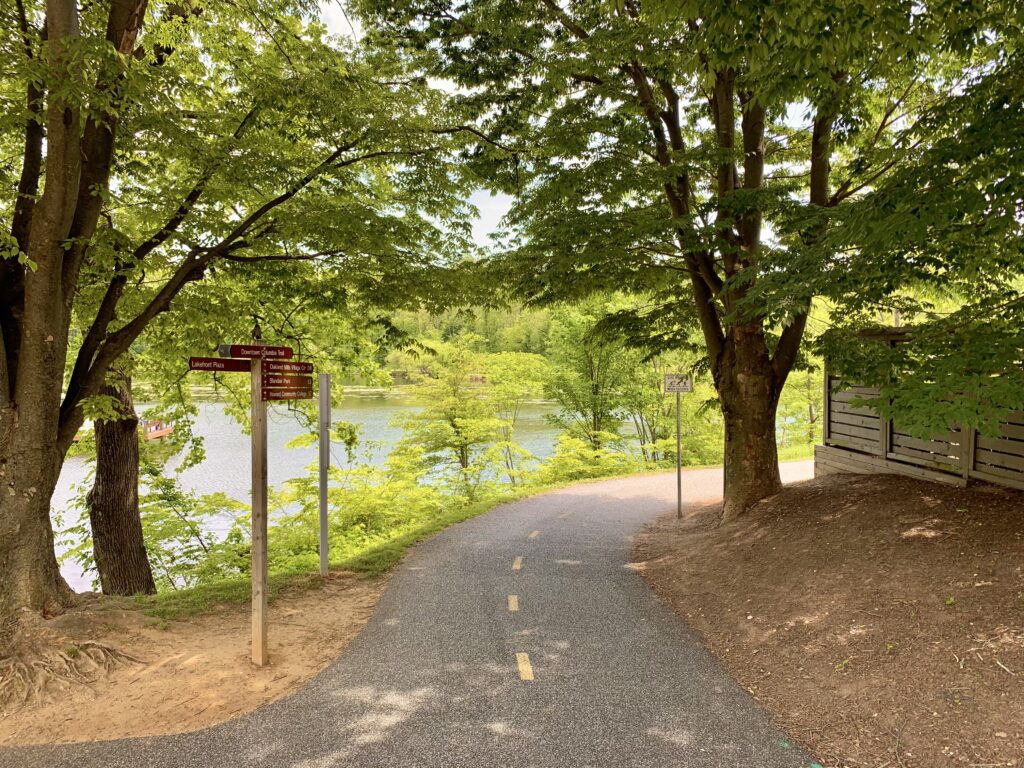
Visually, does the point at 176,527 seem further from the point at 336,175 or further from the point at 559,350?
the point at 559,350

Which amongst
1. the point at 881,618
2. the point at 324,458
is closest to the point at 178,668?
the point at 324,458

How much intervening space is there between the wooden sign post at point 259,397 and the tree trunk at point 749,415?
251 inches

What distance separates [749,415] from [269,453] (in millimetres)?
21331

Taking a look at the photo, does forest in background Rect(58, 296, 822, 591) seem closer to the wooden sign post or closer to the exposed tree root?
the exposed tree root

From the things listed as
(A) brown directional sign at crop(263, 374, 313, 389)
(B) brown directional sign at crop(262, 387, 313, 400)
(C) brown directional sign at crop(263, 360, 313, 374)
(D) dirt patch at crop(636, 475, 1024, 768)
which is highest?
(C) brown directional sign at crop(263, 360, 313, 374)

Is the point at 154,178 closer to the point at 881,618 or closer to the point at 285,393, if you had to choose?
the point at 285,393

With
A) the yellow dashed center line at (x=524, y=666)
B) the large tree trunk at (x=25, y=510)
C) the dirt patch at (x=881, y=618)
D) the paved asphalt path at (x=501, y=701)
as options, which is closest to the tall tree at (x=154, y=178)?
the large tree trunk at (x=25, y=510)

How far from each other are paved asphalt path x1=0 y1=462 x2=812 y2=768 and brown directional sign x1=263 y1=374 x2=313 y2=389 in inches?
94.0

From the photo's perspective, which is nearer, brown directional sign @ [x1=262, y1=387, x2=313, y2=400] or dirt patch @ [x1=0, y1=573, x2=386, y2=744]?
dirt patch @ [x1=0, y1=573, x2=386, y2=744]

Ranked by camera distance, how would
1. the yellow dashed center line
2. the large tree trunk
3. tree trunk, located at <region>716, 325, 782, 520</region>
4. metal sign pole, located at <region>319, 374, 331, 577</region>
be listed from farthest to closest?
tree trunk, located at <region>716, 325, 782, 520</region> → metal sign pole, located at <region>319, 374, 331, 577</region> → the large tree trunk → the yellow dashed center line

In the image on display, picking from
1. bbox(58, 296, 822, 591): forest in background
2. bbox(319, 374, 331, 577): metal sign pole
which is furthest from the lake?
bbox(319, 374, 331, 577): metal sign pole

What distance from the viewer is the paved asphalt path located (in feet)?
11.0

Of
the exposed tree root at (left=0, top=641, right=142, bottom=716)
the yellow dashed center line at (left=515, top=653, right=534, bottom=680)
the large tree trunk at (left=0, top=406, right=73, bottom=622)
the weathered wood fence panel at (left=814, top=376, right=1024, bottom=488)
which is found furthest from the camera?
the weathered wood fence panel at (left=814, top=376, right=1024, bottom=488)

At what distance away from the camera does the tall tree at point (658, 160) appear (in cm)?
667
